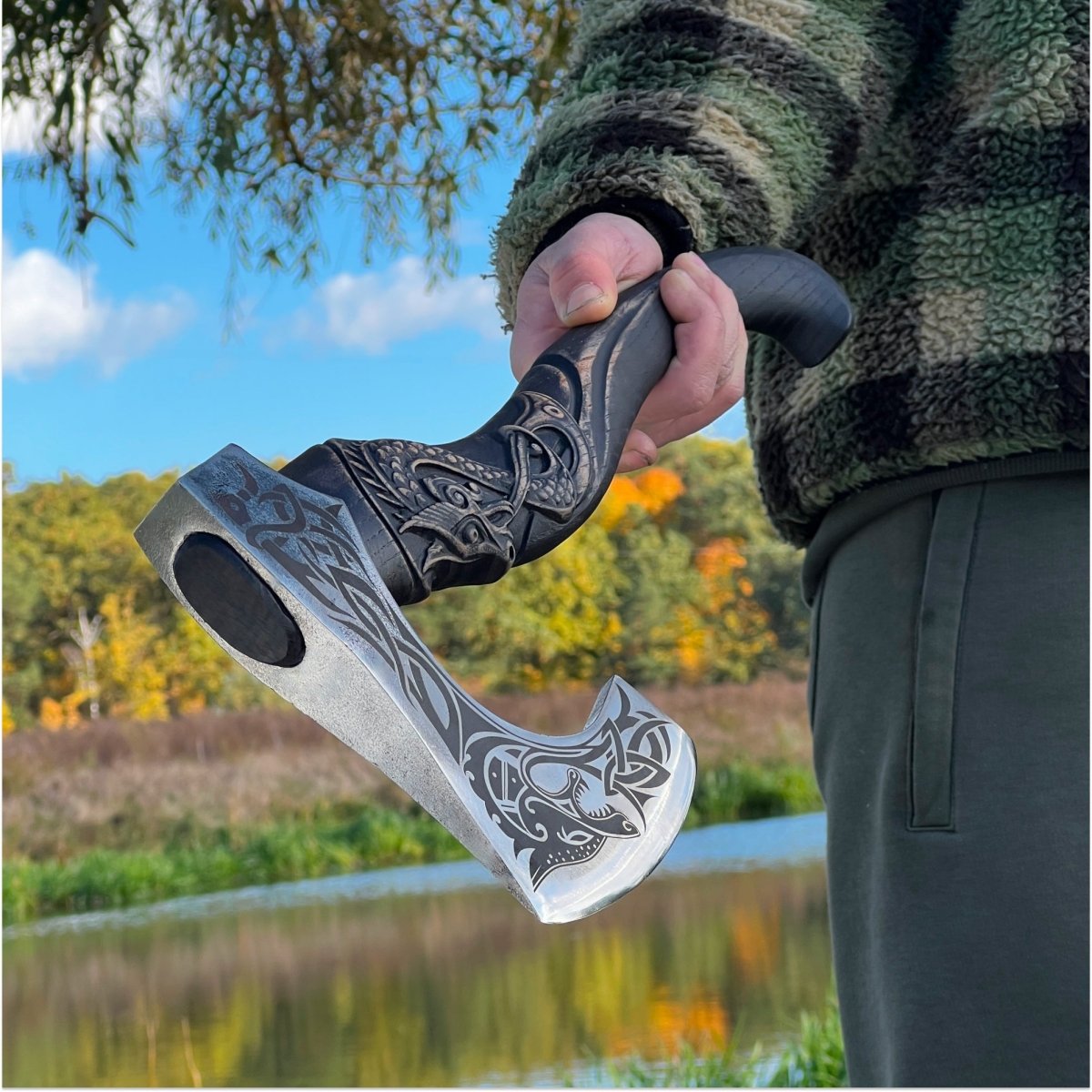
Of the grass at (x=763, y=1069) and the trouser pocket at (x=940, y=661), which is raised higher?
the trouser pocket at (x=940, y=661)

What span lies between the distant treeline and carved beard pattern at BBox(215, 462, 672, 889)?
15.9 ft

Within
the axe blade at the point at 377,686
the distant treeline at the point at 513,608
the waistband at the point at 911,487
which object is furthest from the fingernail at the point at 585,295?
the distant treeline at the point at 513,608

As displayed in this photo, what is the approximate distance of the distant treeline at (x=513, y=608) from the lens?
19.0 ft

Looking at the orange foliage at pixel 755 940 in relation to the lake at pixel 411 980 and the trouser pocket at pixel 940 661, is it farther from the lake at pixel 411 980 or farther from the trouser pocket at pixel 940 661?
the trouser pocket at pixel 940 661

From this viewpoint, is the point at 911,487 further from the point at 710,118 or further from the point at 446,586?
the point at 446,586

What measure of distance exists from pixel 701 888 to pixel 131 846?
2.10 m

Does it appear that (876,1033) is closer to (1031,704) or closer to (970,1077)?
(970,1077)

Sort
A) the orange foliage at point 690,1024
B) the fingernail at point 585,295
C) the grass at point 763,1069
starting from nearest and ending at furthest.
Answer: the fingernail at point 585,295 < the grass at point 763,1069 < the orange foliage at point 690,1024

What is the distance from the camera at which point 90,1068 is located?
10.9 feet

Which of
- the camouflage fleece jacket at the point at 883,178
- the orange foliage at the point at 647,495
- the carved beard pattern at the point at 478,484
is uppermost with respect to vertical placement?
the orange foliage at the point at 647,495

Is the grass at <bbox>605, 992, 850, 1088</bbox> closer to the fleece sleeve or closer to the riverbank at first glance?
the fleece sleeve

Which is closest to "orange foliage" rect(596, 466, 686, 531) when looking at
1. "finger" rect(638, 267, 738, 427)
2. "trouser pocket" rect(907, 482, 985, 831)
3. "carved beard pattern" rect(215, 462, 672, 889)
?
"trouser pocket" rect(907, 482, 985, 831)

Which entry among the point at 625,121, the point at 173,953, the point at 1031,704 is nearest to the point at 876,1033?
the point at 1031,704

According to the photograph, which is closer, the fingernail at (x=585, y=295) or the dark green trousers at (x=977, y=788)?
the fingernail at (x=585, y=295)
